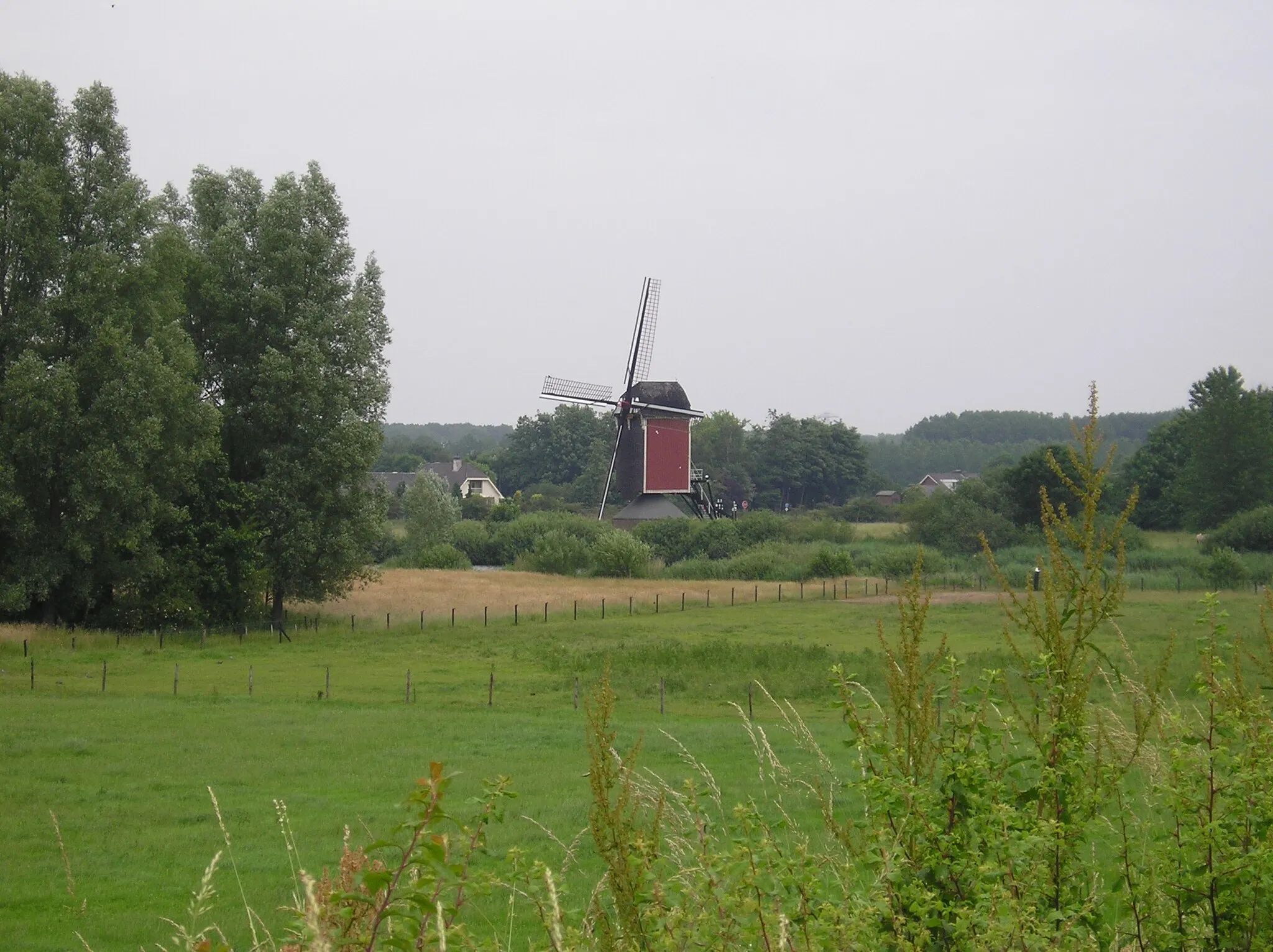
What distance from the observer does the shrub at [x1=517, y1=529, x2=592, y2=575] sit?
5922 cm

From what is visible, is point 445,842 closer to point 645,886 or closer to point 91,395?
point 645,886

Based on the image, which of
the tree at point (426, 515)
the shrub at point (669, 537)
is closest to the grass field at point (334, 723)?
the shrub at point (669, 537)

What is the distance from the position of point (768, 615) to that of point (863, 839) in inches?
1478

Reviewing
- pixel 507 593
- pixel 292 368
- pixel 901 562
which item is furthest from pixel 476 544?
pixel 292 368

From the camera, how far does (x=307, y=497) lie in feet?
118

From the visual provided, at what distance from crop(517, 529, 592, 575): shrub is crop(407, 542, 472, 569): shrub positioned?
11.1 ft

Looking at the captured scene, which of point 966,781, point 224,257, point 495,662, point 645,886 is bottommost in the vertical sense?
point 495,662

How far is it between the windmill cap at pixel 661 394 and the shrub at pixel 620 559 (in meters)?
13.2

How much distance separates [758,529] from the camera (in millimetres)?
66375

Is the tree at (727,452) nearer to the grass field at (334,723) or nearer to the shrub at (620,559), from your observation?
the shrub at (620,559)

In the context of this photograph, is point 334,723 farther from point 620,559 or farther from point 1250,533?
point 1250,533

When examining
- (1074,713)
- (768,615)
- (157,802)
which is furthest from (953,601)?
(1074,713)

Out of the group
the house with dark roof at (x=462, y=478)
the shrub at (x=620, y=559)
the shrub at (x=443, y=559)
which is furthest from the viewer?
the house with dark roof at (x=462, y=478)

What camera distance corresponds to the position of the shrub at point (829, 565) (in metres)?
56.0
